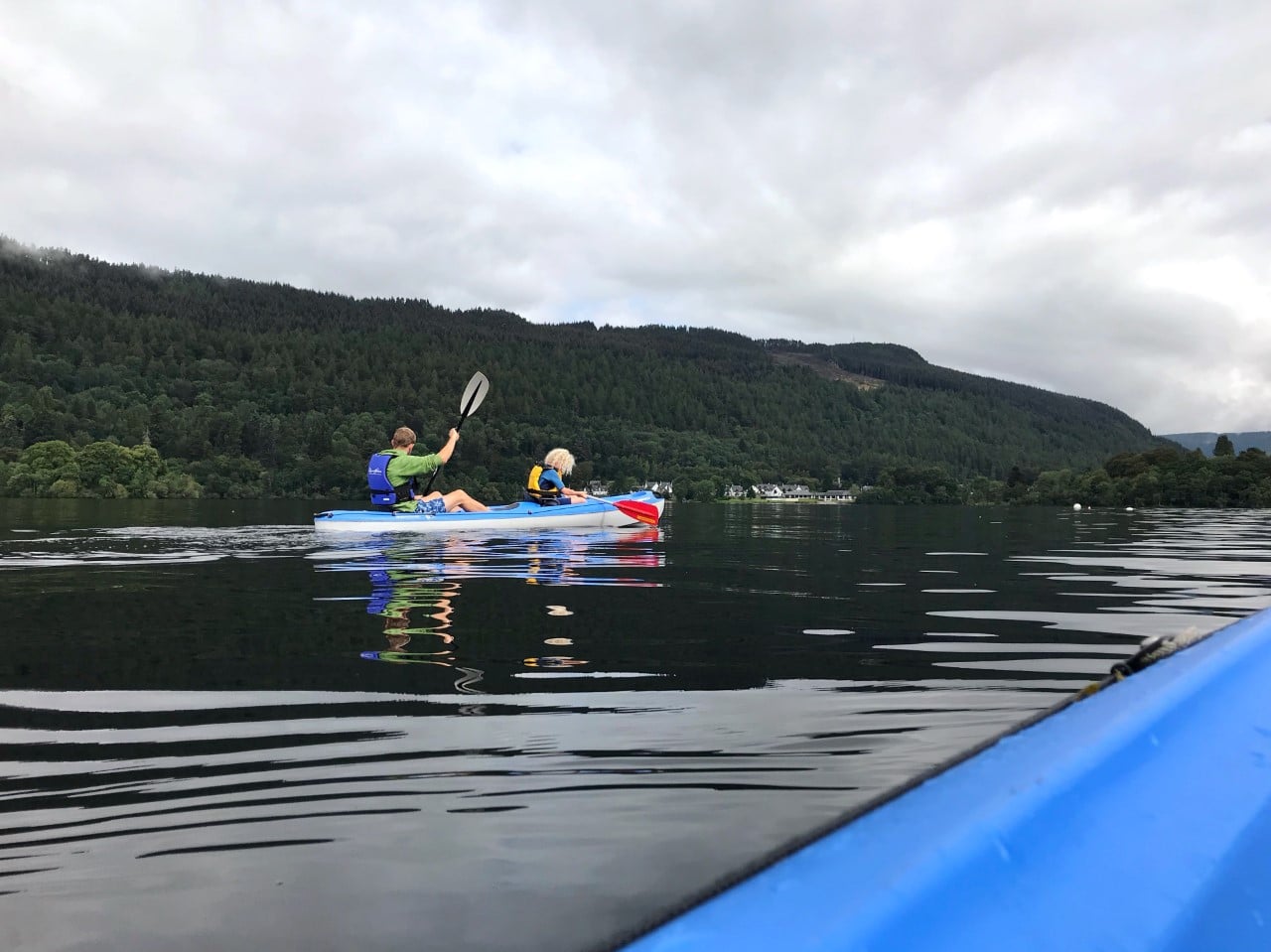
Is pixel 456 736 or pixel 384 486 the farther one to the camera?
pixel 384 486

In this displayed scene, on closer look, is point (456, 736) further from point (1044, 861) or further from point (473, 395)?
point (473, 395)

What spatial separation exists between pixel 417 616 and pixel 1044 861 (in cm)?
589

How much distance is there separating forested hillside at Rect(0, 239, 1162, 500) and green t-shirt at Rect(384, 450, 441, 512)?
36.8 metres

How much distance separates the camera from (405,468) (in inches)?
657

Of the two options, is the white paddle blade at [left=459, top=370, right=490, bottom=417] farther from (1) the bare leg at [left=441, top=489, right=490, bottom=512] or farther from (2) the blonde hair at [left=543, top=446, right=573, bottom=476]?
(1) the bare leg at [left=441, top=489, right=490, bottom=512]

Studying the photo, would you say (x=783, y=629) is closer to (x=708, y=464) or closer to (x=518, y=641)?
(x=518, y=641)

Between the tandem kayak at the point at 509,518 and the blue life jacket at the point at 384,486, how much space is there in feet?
0.91

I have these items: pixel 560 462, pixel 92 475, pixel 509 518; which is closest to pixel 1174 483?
pixel 560 462

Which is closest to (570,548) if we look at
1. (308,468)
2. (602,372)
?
(308,468)

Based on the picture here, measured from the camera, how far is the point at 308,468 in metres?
69.9

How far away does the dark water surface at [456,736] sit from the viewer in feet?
6.59

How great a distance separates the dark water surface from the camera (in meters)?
2.01

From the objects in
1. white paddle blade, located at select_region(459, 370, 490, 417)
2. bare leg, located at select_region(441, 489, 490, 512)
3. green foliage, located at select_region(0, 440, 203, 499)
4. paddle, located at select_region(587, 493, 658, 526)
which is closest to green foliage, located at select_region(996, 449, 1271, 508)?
paddle, located at select_region(587, 493, 658, 526)

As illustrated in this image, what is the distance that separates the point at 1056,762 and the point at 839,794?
1.32 m
